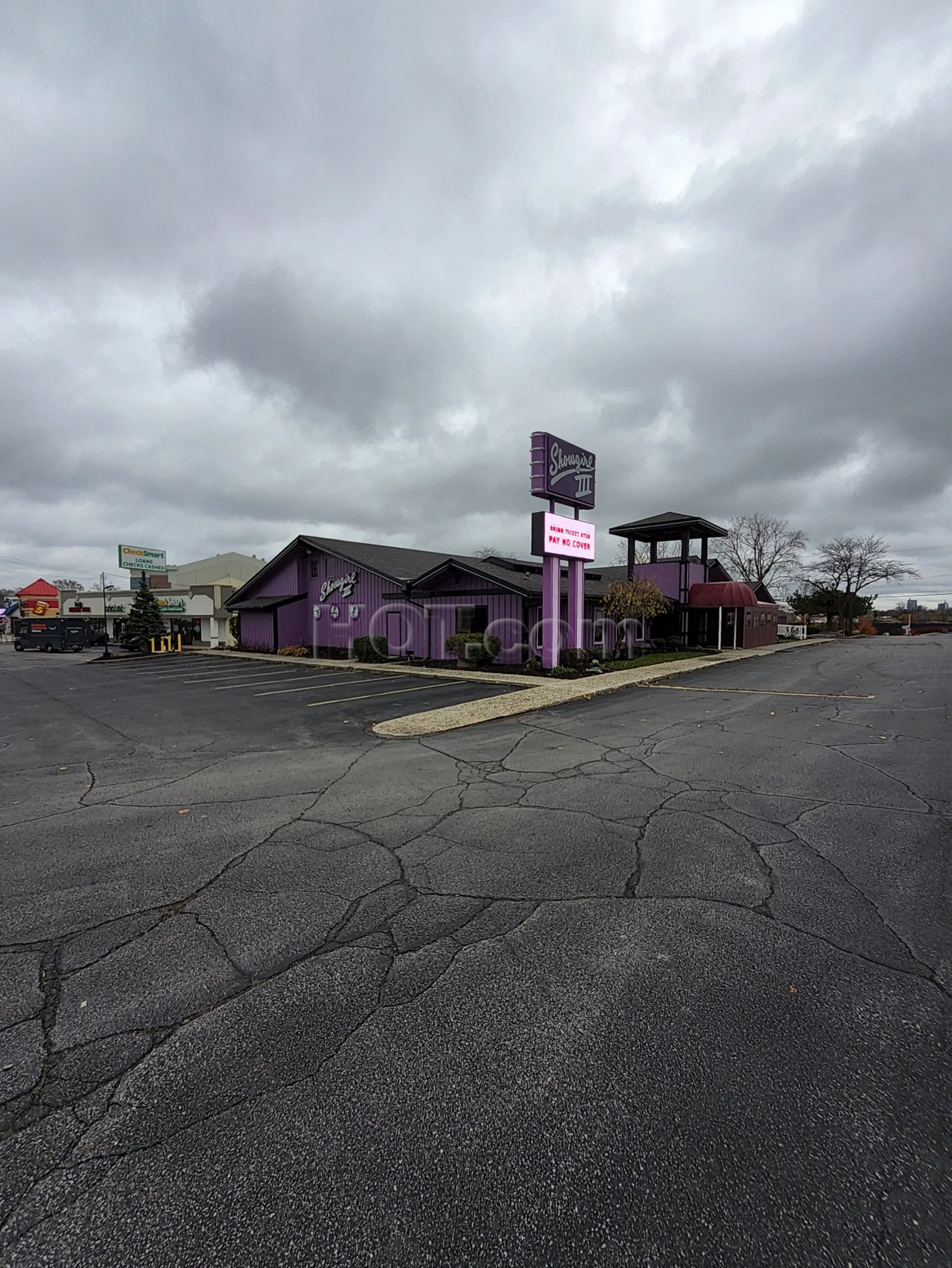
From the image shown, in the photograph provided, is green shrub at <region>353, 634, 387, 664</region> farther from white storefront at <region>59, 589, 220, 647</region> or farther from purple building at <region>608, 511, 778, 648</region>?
white storefront at <region>59, 589, 220, 647</region>

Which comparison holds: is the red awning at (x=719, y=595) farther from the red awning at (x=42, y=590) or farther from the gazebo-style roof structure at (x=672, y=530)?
the red awning at (x=42, y=590)

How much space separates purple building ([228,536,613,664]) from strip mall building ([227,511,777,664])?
2.0 inches

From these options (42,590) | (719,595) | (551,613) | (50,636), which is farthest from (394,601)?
(42,590)

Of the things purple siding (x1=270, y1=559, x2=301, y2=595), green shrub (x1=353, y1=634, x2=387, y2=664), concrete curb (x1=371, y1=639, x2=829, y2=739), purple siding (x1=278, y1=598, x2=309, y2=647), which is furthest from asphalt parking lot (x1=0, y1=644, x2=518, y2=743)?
purple siding (x1=270, y1=559, x2=301, y2=595)

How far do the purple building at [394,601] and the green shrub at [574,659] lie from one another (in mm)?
1695

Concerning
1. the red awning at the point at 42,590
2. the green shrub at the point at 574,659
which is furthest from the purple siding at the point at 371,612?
the red awning at the point at 42,590

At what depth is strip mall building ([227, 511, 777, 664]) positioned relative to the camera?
2162cm

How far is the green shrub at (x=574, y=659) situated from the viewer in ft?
60.8

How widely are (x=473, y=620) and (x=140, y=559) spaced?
2689cm

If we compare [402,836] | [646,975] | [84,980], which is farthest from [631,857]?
[84,980]

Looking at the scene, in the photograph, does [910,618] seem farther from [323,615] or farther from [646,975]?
[646,975]

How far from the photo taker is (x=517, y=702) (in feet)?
41.8

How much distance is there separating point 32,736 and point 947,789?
44.3ft

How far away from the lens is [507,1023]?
2.69m
